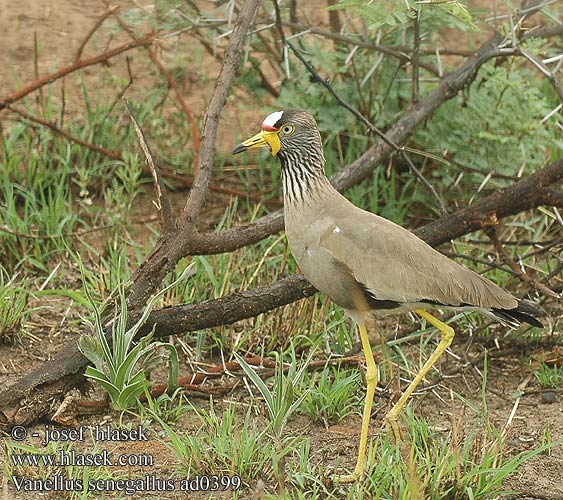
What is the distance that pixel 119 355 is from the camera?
12.9 feet

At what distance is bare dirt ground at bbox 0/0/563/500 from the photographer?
392 cm

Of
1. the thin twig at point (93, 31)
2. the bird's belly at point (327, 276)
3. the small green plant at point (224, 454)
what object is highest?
the thin twig at point (93, 31)

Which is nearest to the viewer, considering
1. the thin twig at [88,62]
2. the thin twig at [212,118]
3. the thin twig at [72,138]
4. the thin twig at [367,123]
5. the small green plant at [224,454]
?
the small green plant at [224,454]

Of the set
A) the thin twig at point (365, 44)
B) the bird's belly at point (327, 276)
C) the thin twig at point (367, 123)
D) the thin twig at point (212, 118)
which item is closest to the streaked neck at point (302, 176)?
the bird's belly at point (327, 276)

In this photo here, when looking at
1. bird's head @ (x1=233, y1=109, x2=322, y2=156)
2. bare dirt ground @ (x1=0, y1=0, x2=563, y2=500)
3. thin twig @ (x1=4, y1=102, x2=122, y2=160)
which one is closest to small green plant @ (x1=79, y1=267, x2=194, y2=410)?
bare dirt ground @ (x1=0, y1=0, x2=563, y2=500)

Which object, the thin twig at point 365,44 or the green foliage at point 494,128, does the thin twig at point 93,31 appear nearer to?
the thin twig at point 365,44

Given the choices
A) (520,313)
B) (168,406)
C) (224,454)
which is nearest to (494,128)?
(520,313)

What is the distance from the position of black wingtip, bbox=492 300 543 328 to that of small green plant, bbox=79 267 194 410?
4.27 ft

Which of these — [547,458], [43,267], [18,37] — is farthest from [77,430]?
[18,37]

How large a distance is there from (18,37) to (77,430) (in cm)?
367

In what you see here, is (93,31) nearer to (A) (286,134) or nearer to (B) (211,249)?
(B) (211,249)

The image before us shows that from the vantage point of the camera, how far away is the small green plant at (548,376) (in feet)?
15.2

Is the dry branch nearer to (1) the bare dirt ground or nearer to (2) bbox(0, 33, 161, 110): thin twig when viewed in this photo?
(1) the bare dirt ground

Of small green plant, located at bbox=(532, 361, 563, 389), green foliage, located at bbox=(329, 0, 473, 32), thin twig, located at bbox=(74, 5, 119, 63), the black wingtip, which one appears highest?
green foliage, located at bbox=(329, 0, 473, 32)
